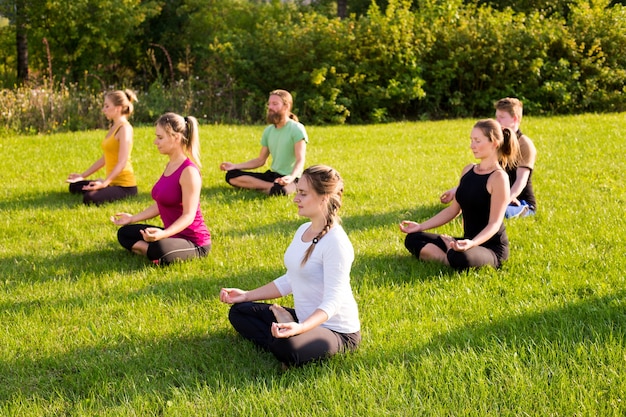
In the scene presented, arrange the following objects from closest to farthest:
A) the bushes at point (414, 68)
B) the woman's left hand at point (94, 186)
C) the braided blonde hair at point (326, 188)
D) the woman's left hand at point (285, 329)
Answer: the woman's left hand at point (285, 329) < the braided blonde hair at point (326, 188) < the woman's left hand at point (94, 186) < the bushes at point (414, 68)

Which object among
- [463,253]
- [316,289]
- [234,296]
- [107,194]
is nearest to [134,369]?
[234,296]

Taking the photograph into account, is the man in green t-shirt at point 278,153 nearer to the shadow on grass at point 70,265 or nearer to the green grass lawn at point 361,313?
the green grass lawn at point 361,313

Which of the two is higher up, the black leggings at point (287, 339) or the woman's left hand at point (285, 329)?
the woman's left hand at point (285, 329)

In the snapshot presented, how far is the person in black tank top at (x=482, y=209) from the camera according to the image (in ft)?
20.3

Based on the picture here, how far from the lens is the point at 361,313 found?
558 centimetres

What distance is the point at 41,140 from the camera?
14555mm

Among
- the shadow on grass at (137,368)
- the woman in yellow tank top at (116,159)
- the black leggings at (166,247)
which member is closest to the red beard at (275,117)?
the woman in yellow tank top at (116,159)

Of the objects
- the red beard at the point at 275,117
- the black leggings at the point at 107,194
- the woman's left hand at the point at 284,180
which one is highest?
the red beard at the point at 275,117

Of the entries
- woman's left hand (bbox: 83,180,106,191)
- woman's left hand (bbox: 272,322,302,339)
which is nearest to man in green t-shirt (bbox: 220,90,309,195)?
woman's left hand (bbox: 83,180,106,191)

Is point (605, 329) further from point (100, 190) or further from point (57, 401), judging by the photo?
point (100, 190)

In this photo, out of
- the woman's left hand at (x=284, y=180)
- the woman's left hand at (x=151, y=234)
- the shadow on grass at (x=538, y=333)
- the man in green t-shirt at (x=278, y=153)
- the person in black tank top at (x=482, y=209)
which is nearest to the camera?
the shadow on grass at (x=538, y=333)

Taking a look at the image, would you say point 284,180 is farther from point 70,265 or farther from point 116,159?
point 70,265

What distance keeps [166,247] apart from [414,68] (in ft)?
44.3

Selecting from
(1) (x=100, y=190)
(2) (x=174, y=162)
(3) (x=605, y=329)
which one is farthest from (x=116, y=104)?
(3) (x=605, y=329)
